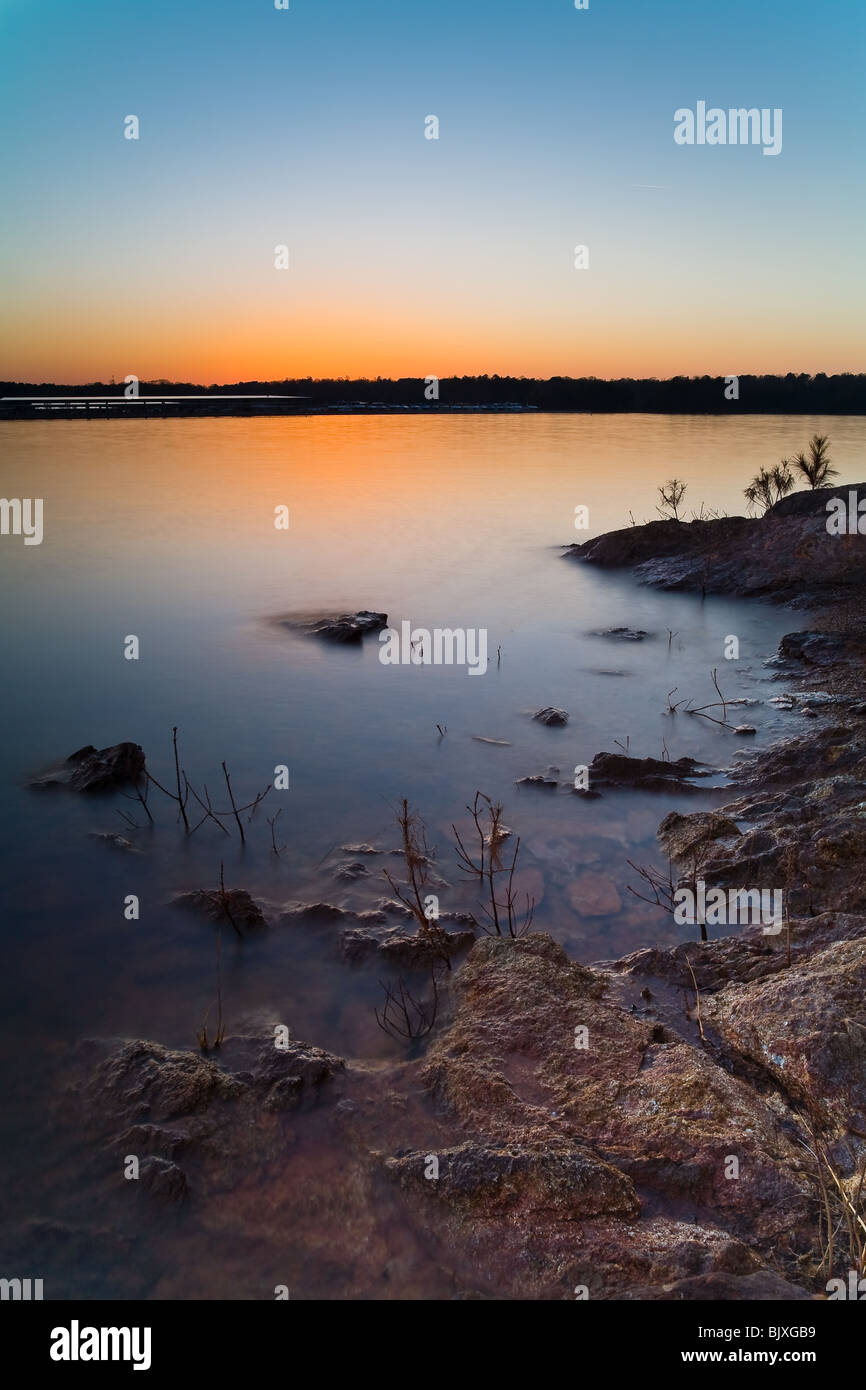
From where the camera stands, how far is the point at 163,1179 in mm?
3523

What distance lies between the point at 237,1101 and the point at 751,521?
15.9 m

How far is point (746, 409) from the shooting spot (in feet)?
323

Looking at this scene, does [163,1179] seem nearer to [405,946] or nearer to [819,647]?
[405,946]

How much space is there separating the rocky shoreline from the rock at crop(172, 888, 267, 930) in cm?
78

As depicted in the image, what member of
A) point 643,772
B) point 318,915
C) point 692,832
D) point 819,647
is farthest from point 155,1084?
point 819,647

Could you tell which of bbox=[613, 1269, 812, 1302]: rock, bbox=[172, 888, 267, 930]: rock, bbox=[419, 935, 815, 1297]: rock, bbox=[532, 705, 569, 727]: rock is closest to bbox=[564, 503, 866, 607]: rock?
bbox=[532, 705, 569, 727]: rock

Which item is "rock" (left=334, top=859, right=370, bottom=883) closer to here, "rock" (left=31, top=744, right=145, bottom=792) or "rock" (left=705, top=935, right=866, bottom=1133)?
"rock" (left=31, top=744, right=145, bottom=792)

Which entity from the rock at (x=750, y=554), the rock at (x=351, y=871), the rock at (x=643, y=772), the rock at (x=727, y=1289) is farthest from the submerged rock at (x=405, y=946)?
the rock at (x=750, y=554)

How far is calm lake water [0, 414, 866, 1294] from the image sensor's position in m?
5.12

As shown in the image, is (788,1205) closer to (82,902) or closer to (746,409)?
(82,902)

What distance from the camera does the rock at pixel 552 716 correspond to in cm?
961

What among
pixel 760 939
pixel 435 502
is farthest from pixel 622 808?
pixel 435 502

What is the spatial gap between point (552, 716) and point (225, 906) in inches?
197

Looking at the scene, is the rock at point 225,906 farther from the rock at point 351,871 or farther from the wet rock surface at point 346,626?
the wet rock surface at point 346,626
